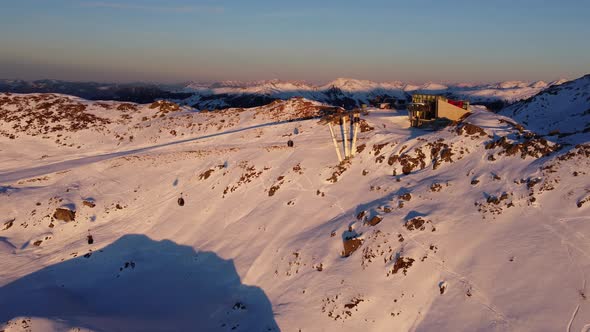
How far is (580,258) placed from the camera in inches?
632

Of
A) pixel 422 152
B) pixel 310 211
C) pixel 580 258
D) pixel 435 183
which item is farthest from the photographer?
pixel 422 152

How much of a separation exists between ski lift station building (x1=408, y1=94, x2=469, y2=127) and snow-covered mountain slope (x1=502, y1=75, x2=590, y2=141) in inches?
351

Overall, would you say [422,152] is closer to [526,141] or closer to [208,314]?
[526,141]

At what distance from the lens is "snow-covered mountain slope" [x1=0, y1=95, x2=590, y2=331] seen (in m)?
17.0

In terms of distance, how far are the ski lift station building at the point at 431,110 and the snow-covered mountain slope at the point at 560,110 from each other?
892 cm

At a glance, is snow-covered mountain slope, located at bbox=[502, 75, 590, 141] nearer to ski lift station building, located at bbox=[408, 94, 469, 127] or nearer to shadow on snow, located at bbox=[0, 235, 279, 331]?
ski lift station building, located at bbox=[408, 94, 469, 127]

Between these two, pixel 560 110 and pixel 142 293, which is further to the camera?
pixel 560 110

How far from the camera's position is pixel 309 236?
25172mm

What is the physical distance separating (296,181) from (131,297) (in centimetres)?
1645

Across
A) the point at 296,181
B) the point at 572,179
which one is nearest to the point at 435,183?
the point at 572,179

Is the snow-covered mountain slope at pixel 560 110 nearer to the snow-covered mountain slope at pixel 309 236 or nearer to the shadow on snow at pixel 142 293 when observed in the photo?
the snow-covered mountain slope at pixel 309 236

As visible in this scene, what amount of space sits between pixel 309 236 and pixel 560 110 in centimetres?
4207

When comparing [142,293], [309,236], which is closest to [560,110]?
[309,236]

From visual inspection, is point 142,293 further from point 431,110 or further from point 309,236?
point 431,110
